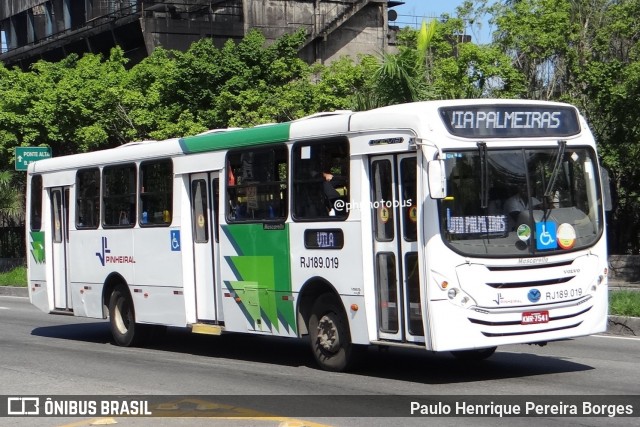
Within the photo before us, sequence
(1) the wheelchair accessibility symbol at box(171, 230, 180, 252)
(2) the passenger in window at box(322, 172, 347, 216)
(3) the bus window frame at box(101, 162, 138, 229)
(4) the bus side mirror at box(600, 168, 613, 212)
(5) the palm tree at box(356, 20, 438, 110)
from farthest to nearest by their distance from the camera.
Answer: (5) the palm tree at box(356, 20, 438, 110) < (3) the bus window frame at box(101, 162, 138, 229) < (1) the wheelchair accessibility symbol at box(171, 230, 180, 252) < (2) the passenger in window at box(322, 172, 347, 216) < (4) the bus side mirror at box(600, 168, 613, 212)

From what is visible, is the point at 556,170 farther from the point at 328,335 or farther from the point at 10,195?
the point at 10,195

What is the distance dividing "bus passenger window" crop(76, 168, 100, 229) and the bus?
7.72ft

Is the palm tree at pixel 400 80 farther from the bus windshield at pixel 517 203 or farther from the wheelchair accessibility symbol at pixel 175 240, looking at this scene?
the bus windshield at pixel 517 203

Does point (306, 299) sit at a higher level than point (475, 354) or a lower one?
higher

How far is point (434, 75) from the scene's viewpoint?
2952 centimetres

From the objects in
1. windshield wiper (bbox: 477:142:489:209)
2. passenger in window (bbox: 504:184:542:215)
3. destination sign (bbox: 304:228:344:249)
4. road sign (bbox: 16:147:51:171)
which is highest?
road sign (bbox: 16:147:51:171)

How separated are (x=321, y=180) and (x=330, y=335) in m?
1.86

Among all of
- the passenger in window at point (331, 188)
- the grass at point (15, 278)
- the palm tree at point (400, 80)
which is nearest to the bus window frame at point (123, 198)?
the passenger in window at point (331, 188)

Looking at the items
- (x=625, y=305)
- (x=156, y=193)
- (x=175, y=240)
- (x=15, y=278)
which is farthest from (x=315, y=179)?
(x=15, y=278)

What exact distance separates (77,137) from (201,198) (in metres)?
19.8

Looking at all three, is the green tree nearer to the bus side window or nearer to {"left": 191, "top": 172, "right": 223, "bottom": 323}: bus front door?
the bus side window

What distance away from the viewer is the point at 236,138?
14.7 metres

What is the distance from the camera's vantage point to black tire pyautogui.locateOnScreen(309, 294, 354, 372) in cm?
1288

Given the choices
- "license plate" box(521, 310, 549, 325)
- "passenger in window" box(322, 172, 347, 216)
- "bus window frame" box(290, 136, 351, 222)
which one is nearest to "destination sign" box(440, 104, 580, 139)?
"bus window frame" box(290, 136, 351, 222)
